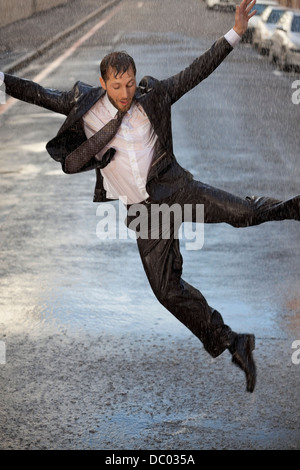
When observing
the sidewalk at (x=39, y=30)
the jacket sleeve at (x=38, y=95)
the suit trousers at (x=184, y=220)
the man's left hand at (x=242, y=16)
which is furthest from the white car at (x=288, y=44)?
the jacket sleeve at (x=38, y=95)

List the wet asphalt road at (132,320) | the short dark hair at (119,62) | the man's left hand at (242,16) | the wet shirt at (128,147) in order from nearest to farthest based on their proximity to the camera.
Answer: the short dark hair at (119,62) < the man's left hand at (242,16) < the wet shirt at (128,147) < the wet asphalt road at (132,320)

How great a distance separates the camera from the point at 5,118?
17453 millimetres

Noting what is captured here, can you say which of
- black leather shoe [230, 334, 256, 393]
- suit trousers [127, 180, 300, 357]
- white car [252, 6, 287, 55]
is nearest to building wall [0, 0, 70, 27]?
white car [252, 6, 287, 55]

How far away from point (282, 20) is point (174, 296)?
944 inches

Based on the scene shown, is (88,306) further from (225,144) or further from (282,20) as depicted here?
(282,20)

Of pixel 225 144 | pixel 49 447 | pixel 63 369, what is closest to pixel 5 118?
pixel 225 144

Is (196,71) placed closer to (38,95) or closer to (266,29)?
(38,95)

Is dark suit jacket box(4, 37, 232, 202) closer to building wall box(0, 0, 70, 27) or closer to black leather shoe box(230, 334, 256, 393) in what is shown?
black leather shoe box(230, 334, 256, 393)

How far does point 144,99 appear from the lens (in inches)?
182

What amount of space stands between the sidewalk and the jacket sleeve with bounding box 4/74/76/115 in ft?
61.3

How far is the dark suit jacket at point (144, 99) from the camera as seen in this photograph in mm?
4609

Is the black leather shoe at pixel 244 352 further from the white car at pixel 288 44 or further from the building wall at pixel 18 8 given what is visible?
the building wall at pixel 18 8

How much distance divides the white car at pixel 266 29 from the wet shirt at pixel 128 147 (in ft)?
78.2

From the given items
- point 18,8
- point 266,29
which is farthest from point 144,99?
point 18,8
